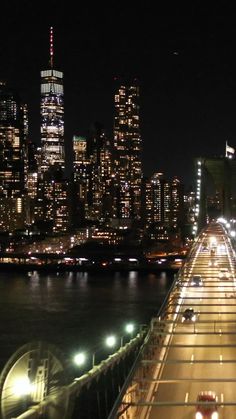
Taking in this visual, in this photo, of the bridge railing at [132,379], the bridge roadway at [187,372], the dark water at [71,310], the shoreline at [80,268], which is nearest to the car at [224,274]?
the bridge roadway at [187,372]

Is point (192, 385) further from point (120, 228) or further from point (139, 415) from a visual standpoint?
point (120, 228)

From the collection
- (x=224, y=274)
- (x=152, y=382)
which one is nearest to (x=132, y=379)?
(x=152, y=382)

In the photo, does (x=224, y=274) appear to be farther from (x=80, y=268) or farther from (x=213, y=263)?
(x=80, y=268)

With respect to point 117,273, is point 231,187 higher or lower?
higher

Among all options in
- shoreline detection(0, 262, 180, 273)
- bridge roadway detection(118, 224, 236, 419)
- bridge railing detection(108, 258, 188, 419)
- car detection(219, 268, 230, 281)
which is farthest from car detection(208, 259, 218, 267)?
shoreline detection(0, 262, 180, 273)

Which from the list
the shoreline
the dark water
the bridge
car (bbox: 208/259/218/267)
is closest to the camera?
the bridge

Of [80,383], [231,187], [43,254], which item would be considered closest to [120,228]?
[43,254]

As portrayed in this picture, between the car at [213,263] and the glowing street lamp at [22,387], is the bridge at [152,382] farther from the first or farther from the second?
the car at [213,263]

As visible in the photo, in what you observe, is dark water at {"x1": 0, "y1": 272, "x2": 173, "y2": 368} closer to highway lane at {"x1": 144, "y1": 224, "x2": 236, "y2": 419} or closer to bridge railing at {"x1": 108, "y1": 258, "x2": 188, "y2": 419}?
highway lane at {"x1": 144, "y1": 224, "x2": 236, "y2": 419}
